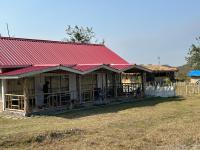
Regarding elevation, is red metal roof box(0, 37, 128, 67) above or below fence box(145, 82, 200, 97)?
above

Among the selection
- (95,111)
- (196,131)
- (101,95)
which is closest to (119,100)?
(101,95)

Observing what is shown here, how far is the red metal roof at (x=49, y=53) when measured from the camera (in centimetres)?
2542

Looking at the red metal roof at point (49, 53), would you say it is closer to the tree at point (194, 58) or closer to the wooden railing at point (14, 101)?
the wooden railing at point (14, 101)

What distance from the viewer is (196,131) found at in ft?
47.8

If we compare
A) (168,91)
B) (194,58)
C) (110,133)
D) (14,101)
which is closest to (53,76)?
(14,101)

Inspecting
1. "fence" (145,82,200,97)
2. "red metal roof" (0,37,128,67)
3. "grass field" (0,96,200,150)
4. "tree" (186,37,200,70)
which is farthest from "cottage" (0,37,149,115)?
"tree" (186,37,200,70)

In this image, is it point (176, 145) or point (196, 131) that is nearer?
point (176, 145)

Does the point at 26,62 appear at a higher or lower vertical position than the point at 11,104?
higher

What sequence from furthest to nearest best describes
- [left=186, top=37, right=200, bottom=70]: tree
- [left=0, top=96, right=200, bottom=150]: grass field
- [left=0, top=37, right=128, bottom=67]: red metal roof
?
[left=186, top=37, right=200, bottom=70]: tree
[left=0, top=37, right=128, bottom=67]: red metal roof
[left=0, top=96, right=200, bottom=150]: grass field

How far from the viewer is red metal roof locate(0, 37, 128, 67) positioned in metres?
25.4

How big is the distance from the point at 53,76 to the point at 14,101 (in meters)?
3.40

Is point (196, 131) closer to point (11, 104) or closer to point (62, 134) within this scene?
point (62, 134)

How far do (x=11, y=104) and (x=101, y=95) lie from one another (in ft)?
22.2

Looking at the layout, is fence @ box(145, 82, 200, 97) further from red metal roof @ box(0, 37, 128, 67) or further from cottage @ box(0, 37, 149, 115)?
red metal roof @ box(0, 37, 128, 67)
